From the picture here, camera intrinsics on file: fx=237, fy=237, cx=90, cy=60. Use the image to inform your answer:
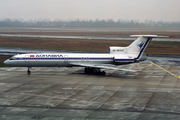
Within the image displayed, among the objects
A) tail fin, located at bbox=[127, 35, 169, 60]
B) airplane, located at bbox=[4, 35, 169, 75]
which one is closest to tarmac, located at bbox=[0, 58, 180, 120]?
airplane, located at bbox=[4, 35, 169, 75]

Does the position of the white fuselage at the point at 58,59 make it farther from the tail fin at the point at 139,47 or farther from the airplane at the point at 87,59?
the tail fin at the point at 139,47

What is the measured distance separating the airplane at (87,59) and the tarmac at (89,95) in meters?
1.87

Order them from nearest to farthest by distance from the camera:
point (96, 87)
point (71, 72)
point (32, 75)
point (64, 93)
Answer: point (64, 93) → point (96, 87) → point (32, 75) → point (71, 72)

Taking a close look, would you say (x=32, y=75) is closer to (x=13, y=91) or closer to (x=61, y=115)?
(x=13, y=91)

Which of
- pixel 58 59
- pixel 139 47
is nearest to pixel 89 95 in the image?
pixel 58 59

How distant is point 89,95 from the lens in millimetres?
28062

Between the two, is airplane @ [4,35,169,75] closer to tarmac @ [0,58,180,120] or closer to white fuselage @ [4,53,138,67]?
white fuselage @ [4,53,138,67]

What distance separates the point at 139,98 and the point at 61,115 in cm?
972

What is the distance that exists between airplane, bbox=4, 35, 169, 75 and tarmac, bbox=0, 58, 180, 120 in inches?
73.6

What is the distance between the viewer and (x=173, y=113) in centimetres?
2186

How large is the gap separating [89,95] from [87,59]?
1352 cm

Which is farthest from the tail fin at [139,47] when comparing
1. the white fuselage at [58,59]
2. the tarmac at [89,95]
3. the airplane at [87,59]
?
the tarmac at [89,95]

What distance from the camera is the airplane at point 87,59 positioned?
40.2m

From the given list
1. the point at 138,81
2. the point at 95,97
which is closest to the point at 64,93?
the point at 95,97
